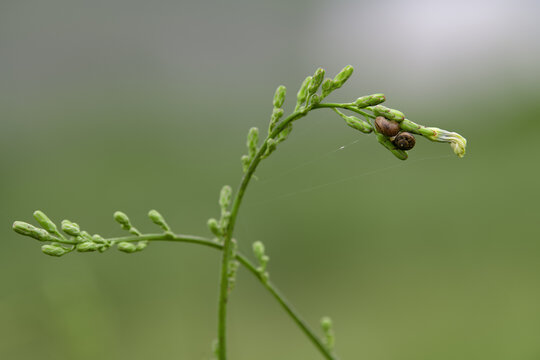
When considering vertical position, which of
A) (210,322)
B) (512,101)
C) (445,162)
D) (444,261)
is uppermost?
(512,101)

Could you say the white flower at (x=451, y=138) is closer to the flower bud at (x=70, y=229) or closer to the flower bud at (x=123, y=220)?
the flower bud at (x=123, y=220)

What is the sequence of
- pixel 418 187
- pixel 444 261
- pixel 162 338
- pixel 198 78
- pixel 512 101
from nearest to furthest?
pixel 162 338, pixel 444 261, pixel 418 187, pixel 512 101, pixel 198 78

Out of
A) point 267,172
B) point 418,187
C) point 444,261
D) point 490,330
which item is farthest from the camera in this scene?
point 267,172

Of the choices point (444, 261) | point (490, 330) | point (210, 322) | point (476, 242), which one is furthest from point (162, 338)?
point (476, 242)

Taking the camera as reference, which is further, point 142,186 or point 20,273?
point 142,186

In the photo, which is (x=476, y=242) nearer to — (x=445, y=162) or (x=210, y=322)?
(x=445, y=162)

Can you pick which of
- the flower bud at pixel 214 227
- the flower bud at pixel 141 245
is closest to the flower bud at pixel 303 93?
the flower bud at pixel 214 227

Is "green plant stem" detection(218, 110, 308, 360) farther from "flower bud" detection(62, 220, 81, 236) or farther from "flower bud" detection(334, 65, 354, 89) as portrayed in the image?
"flower bud" detection(62, 220, 81, 236)

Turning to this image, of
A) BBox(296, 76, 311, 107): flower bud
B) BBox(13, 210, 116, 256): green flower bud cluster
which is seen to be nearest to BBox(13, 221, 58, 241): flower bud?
BBox(13, 210, 116, 256): green flower bud cluster
